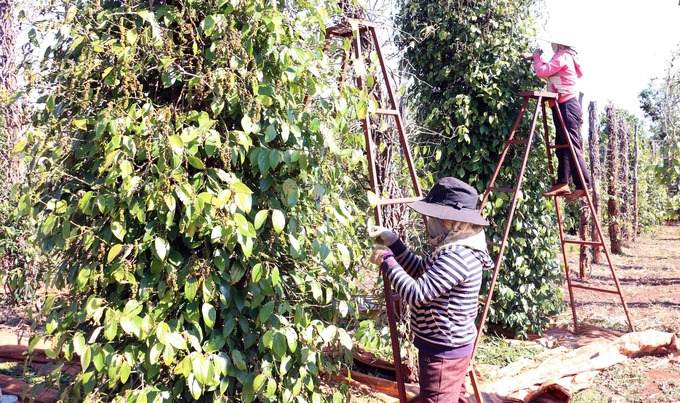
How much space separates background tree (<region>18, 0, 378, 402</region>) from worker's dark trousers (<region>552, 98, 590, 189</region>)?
11.0 ft

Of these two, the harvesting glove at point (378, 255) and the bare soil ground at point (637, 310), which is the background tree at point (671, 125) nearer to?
the bare soil ground at point (637, 310)

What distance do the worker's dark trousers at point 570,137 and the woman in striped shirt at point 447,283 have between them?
3094 millimetres

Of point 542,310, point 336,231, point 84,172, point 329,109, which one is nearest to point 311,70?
point 329,109

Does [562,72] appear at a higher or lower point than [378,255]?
higher

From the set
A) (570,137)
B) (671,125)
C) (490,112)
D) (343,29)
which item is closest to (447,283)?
(343,29)

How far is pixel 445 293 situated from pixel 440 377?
423 mm

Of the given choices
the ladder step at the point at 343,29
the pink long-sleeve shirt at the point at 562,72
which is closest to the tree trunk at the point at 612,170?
the pink long-sleeve shirt at the point at 562,72

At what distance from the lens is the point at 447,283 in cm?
250

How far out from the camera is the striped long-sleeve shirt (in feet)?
8.15

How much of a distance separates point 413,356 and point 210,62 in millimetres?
3239

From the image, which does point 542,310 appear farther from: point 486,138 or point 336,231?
point 336,231

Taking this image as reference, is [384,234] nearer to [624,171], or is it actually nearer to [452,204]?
[452,204]

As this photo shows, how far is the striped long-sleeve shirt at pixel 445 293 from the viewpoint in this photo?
2484mm

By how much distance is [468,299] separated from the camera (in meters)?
2.63
